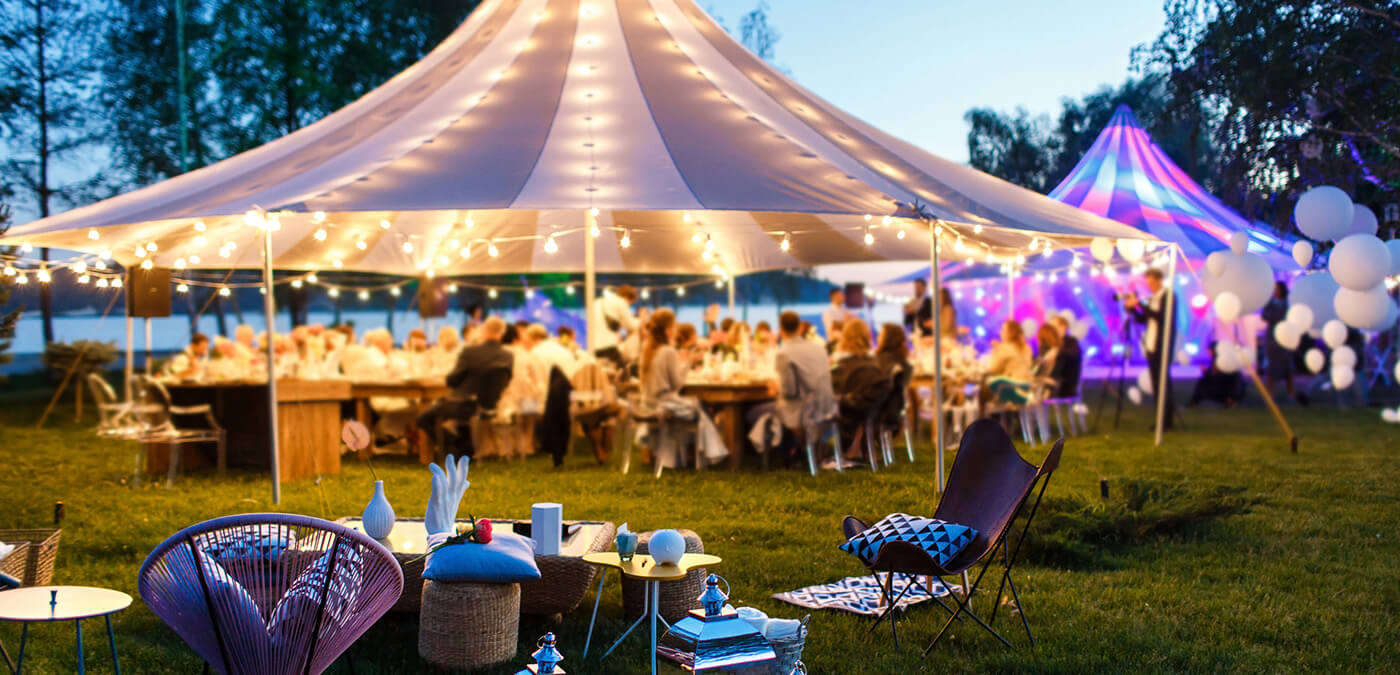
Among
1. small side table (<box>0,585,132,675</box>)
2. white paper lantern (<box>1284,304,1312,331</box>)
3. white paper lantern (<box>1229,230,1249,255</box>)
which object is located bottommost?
small side table (<box>0,585,132,675</box>)

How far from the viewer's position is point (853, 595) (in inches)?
185

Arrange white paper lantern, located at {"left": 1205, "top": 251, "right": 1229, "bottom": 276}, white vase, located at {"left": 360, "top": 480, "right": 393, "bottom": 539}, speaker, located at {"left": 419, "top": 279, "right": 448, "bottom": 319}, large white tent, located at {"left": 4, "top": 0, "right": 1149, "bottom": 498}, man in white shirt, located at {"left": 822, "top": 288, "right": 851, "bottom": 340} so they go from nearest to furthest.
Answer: white vase, located at {"left": 360, "top": 480, "right": 393, "bottom": 539} < large white tent, located at {"left": 4, "top": 0, "right": 1149, "bottom": 498} < white paper lantern, located at {"left": 1205, "top": 251, "right": 1229, "bottom": 276} < man in white shirt, located at {"left": 822, "top": 288, "right": 851, "bottom": 340} < speaker, located at {"left": 419, "top": 279, "right": 448, "bottom": 319}

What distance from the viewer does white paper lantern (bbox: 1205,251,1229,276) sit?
9219 mm

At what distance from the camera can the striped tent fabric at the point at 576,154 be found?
19.3ft

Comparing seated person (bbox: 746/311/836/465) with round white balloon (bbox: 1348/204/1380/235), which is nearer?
round white balloon (bbox: 1348/204/1380/235)

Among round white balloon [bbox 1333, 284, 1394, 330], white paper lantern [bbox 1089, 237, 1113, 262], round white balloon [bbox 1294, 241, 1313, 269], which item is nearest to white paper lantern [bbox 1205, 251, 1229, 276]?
white paper lantern [bbox 1089, 237, 1113, 262]

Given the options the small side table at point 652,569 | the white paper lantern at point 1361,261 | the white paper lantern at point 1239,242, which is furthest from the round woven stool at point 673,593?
the white paper lantern at point 1239,242

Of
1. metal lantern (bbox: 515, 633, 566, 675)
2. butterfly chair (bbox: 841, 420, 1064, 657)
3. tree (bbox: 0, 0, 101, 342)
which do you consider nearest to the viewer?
metal lantern (bbox: 515, 633, 566, 675)

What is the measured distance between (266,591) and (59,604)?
563 millimetres

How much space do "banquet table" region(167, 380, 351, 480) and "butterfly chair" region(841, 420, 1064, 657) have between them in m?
5.28

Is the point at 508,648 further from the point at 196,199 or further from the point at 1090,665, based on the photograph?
the point at 196,199

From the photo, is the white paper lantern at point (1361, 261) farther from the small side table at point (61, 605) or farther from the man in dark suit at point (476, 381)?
the small side table at point (61, 605)

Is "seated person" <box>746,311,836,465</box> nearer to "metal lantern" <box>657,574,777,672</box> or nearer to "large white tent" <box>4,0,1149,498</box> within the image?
"large white tent" <box>4,0,1149,498</box>

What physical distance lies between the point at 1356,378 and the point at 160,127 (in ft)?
57.8
